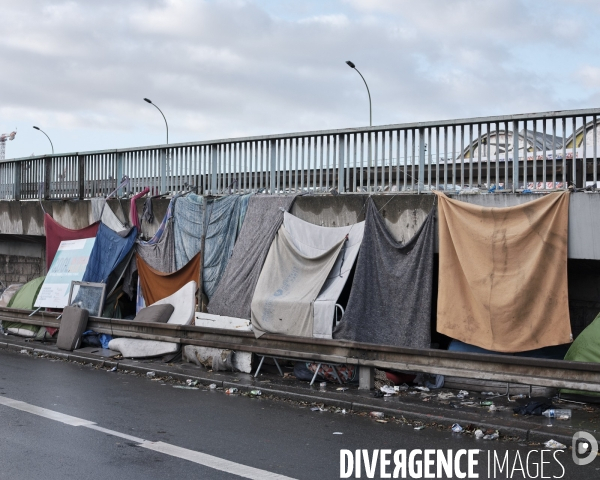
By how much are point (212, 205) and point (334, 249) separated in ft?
11.5

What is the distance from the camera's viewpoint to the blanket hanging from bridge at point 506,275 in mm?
10148

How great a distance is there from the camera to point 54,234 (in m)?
18.1

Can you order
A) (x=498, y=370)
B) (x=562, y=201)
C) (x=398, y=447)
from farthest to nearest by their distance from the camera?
(x=562, y=201) → (x=498, y=370) → (x=398, y=447)

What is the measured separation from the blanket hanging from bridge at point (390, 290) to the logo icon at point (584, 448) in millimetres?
3827

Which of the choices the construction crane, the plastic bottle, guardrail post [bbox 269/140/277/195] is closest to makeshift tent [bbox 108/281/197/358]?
guardrail post [bbox 269/140/277/195]

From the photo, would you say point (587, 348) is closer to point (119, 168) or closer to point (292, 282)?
point (292, 282)

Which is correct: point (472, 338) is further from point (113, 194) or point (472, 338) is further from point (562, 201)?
point (113, 194)

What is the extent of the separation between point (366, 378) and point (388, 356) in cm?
56

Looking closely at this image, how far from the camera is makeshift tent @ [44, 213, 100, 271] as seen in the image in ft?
57.7

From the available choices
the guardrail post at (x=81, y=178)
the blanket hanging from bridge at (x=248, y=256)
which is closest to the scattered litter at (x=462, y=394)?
the blanket hanging from bridge at (x=248, y=256)

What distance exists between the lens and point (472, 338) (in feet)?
35.2

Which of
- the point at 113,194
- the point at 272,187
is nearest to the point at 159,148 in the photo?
the point at 113,194

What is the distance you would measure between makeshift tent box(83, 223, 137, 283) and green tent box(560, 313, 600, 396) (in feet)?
32.1

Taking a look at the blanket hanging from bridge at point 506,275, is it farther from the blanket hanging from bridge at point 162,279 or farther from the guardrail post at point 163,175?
the guardrail post at point 163,175
